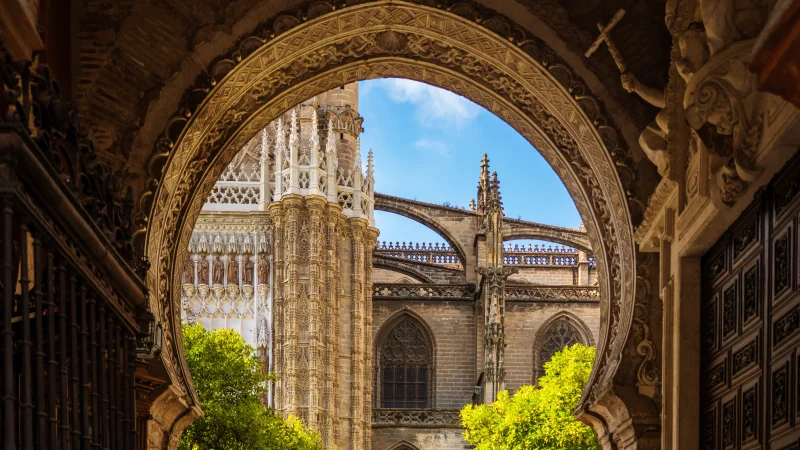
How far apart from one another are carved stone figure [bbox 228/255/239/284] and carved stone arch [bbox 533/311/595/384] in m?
15.5

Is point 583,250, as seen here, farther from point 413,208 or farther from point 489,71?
point 489,71

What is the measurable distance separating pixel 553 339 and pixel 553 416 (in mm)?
18036

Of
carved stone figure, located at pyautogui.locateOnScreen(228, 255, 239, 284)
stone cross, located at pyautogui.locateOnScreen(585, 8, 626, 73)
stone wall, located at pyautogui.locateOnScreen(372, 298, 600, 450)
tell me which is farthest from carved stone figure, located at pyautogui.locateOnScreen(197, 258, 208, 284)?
stone cross, located at pyautogui.locateOnScreen(585, 8, 626, 73)

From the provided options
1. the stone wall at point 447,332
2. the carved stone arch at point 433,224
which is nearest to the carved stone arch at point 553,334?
the stone wall at point 447,332

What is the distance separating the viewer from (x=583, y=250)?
190ft

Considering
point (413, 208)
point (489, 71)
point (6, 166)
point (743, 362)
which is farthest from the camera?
point (413, 208)

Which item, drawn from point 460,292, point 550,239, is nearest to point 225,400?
point 460,292

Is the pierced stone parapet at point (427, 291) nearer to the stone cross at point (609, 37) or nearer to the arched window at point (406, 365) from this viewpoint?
the arched window at point (406, 365)

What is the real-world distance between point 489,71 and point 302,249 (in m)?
32.2

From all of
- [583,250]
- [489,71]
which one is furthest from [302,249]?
[489,71]

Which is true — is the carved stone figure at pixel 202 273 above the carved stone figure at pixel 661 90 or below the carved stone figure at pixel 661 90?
above

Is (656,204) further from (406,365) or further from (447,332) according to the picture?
(406,365)

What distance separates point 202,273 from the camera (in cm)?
4369

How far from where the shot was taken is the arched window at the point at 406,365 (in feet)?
182
